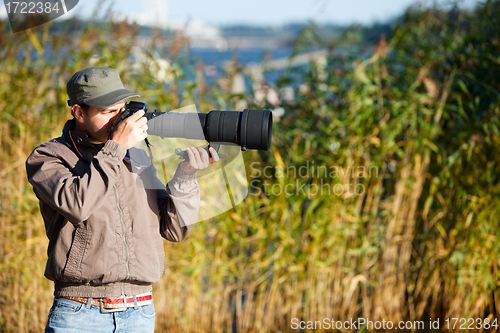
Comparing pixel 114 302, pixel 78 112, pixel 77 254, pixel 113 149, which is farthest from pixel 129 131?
pixel 114 302

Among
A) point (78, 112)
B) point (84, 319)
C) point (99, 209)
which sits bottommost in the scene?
point (84, 319)

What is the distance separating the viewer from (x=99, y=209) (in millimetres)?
1157

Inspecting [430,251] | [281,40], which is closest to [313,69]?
[281,40]

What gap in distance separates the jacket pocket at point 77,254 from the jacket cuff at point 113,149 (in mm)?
209

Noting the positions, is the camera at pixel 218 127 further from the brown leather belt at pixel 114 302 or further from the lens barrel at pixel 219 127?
the brown leather belt at pixel 114 302

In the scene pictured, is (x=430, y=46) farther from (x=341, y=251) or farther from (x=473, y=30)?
(x=341, y=251)

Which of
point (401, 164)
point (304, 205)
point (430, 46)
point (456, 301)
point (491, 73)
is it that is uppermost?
point (430, 46)

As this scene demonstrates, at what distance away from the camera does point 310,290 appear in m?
2.47

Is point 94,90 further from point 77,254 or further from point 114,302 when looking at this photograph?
point 114,302

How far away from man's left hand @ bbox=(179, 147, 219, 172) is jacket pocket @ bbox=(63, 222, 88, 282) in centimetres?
31

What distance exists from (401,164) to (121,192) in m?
1.83

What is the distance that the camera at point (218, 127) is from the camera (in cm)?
123

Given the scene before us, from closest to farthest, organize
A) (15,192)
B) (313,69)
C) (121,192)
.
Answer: (121,192)
(15,192)
(313,69)

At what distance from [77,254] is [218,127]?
0.52 metres
